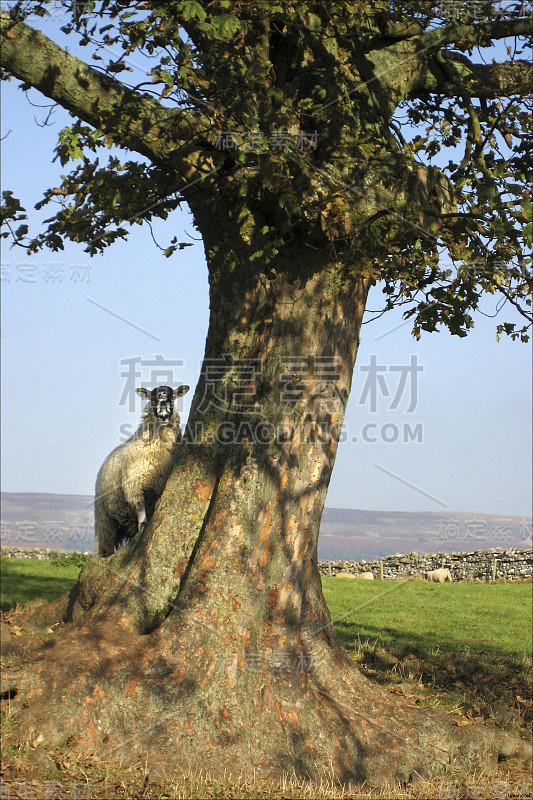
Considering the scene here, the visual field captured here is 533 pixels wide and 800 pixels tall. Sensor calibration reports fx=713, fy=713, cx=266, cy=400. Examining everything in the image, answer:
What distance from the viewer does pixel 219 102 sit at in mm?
7781

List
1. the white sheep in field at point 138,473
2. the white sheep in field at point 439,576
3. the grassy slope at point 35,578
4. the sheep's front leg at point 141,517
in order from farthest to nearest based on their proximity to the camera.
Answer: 1. the white sheep in field at point 439,576
2. the grassy slope at point 35,578
3. the white sheep in field at point 138,473
4. the sheep's front leg at point 141,517

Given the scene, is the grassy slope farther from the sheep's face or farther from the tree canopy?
the tree canopy

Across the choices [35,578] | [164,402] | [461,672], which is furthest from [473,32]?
[35,578]

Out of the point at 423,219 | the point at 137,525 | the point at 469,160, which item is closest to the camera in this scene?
the point at 423,219

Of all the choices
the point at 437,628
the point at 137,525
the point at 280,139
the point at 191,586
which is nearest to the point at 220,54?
the point at 280,139

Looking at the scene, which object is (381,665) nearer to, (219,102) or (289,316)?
(289,316)

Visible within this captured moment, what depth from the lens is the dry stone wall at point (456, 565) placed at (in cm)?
3284

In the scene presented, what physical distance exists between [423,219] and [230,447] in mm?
3617

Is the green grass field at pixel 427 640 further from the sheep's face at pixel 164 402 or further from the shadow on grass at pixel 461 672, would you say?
the sheep's face at pixel 164 402

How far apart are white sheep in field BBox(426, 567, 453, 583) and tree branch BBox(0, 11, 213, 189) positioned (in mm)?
27698

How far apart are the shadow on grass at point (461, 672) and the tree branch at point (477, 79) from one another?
889cm

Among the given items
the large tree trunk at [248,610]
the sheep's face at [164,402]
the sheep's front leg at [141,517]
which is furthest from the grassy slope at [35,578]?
the large tree trunk at [248,610]

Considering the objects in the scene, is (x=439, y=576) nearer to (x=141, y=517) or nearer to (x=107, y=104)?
(x=141, y=517)

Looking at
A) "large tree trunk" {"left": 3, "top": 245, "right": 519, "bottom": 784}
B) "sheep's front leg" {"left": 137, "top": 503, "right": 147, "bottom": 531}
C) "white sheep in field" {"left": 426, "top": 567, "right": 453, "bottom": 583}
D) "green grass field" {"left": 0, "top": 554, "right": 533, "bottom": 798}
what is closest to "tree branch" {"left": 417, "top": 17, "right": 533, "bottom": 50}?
"large tree trunk" {"left": 3, "top": 245, "right": 519, "bottom": 784}
